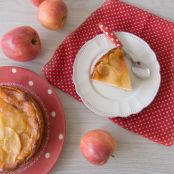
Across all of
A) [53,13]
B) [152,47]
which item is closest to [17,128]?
[53,13]

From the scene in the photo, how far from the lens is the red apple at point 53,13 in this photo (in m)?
0.96

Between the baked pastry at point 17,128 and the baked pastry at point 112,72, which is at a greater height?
the baked pastry at point 112,72

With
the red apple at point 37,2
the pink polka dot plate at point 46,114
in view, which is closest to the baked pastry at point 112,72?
the pink polka dot plate at point 46,114

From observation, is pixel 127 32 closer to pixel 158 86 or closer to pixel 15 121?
pixel 158 86

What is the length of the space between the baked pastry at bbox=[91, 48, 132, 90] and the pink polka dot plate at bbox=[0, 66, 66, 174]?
0.40ft

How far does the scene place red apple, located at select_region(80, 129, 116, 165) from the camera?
861mm

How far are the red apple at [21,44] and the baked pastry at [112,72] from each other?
0.55 feet

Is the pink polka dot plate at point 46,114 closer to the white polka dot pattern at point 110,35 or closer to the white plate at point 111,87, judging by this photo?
the white plate at point 111,87

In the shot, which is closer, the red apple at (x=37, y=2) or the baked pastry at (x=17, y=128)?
the baked pastry at (x=17, y=128)

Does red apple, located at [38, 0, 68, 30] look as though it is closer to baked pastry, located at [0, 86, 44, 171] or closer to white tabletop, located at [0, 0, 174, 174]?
white tabletop, located at [0, 0, 174, 174]

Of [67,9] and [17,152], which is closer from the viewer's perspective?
[17,152]

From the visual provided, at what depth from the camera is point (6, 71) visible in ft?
3.08

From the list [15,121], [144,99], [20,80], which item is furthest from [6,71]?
[144,99]

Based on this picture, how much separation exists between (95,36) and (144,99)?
8.3 inches
